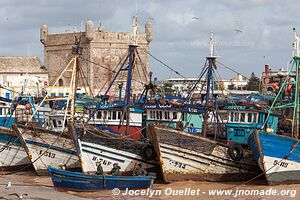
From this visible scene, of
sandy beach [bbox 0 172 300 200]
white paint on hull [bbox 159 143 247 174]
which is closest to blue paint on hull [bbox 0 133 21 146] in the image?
sandy beach [bbox 0 172 300 200]

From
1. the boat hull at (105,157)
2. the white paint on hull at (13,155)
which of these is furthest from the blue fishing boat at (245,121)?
the white paint on hull at (13,155)

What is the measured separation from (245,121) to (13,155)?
10936 millimetres

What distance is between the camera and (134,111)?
3142cm

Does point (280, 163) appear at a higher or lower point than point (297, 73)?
lower

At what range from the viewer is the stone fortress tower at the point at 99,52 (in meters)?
66.8

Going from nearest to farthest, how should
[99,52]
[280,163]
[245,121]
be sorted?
[280,163]
[245,121]
[99,52]

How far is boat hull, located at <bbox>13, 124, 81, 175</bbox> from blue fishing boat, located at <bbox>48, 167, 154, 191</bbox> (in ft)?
16.1

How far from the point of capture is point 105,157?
2598cm

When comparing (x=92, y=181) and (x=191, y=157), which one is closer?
(x=92, y=181)

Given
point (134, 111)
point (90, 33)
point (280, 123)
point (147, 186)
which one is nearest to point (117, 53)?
point (90, 33)

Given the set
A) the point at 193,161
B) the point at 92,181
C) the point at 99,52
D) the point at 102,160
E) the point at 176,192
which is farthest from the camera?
the point at 99,52

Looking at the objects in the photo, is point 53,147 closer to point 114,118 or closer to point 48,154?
point 48,154

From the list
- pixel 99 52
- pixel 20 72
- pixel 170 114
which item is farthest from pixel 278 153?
pixel 20 72

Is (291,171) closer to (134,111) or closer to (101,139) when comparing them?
(101,139)
